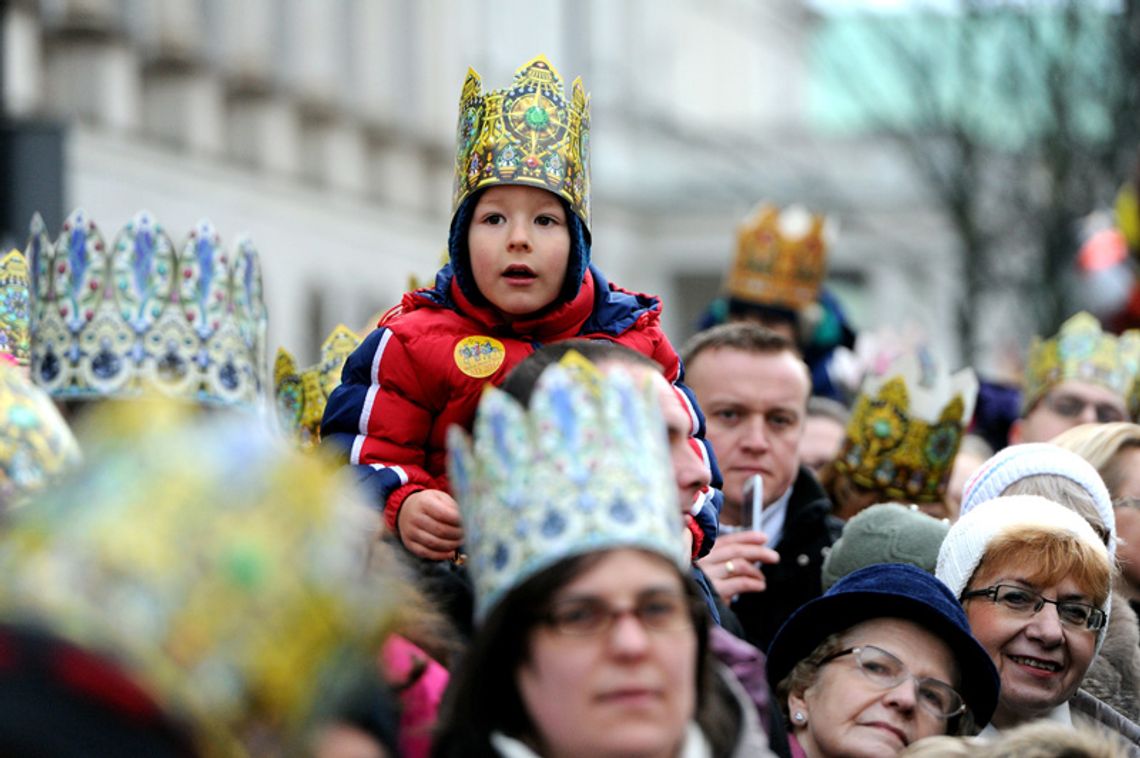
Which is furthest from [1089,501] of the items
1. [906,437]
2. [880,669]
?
[906,437]

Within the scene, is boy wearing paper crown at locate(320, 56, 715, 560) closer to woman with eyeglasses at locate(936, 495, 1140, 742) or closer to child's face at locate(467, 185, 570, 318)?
child's face at locate(467, 185, 570, 318)

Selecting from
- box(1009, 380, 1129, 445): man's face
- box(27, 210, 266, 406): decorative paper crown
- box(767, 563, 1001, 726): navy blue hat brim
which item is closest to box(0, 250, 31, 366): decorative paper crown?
box(27, 210, 266, 406): decorative paper crown

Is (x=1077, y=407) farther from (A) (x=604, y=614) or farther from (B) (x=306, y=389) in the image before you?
(A) (x=604, y=614)

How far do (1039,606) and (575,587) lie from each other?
2318mm

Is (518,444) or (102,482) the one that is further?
(518,444)

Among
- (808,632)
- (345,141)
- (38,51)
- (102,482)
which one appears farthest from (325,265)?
(102,482)

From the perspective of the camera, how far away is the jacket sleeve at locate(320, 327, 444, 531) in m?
5.57

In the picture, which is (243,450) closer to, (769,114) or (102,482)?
(102,482)

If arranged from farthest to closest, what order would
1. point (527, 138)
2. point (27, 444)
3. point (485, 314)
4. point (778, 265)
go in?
point (778, 265) < point (527, 138) < point (485, 314) < point (27, 444)

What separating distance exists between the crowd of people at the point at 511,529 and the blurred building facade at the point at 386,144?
478 inches

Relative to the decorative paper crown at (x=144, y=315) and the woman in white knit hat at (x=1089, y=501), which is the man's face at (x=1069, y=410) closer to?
the woman in white knit hat at (x=1089, y=501)

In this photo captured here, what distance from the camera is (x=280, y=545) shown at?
11.0 feet

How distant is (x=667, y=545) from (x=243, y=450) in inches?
32.7

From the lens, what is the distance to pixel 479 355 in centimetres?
564
